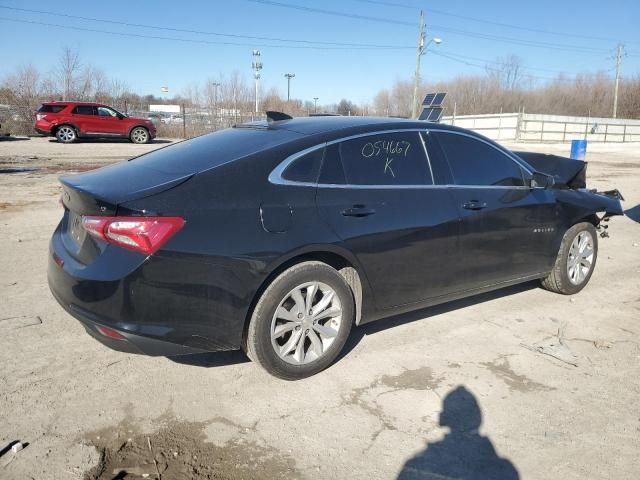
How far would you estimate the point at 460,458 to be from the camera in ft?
8.80

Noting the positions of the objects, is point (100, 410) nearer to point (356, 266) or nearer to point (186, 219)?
point (186, 219)

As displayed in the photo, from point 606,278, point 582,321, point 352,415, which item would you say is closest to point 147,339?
point 352,415

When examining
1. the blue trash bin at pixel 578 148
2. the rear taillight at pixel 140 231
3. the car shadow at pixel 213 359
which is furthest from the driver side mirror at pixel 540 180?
the blue trash bin at pixel 578 148

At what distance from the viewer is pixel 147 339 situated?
2863 mm

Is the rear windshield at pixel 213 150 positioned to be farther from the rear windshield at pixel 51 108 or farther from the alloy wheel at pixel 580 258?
the rear windshield at pixel 51 108

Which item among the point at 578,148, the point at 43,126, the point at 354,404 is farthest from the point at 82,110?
the point at 354,404

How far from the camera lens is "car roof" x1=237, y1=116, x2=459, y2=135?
147 inches

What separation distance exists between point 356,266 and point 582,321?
7.78ft

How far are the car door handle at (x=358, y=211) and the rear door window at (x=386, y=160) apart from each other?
0.61 ft

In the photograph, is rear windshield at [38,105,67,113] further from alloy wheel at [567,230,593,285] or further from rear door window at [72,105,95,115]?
alloy wheel at [567,230,593,285]

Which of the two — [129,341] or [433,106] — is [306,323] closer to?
[129,341]

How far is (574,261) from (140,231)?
4.25 metres

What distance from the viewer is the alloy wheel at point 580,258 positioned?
5.14 meters

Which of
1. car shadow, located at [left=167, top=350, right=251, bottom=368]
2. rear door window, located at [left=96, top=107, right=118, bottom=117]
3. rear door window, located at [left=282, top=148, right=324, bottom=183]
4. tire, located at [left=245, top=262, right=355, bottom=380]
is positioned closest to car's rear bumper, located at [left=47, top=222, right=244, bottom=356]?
tire, located at [left=245, top=262, right=355, bottom=380]
